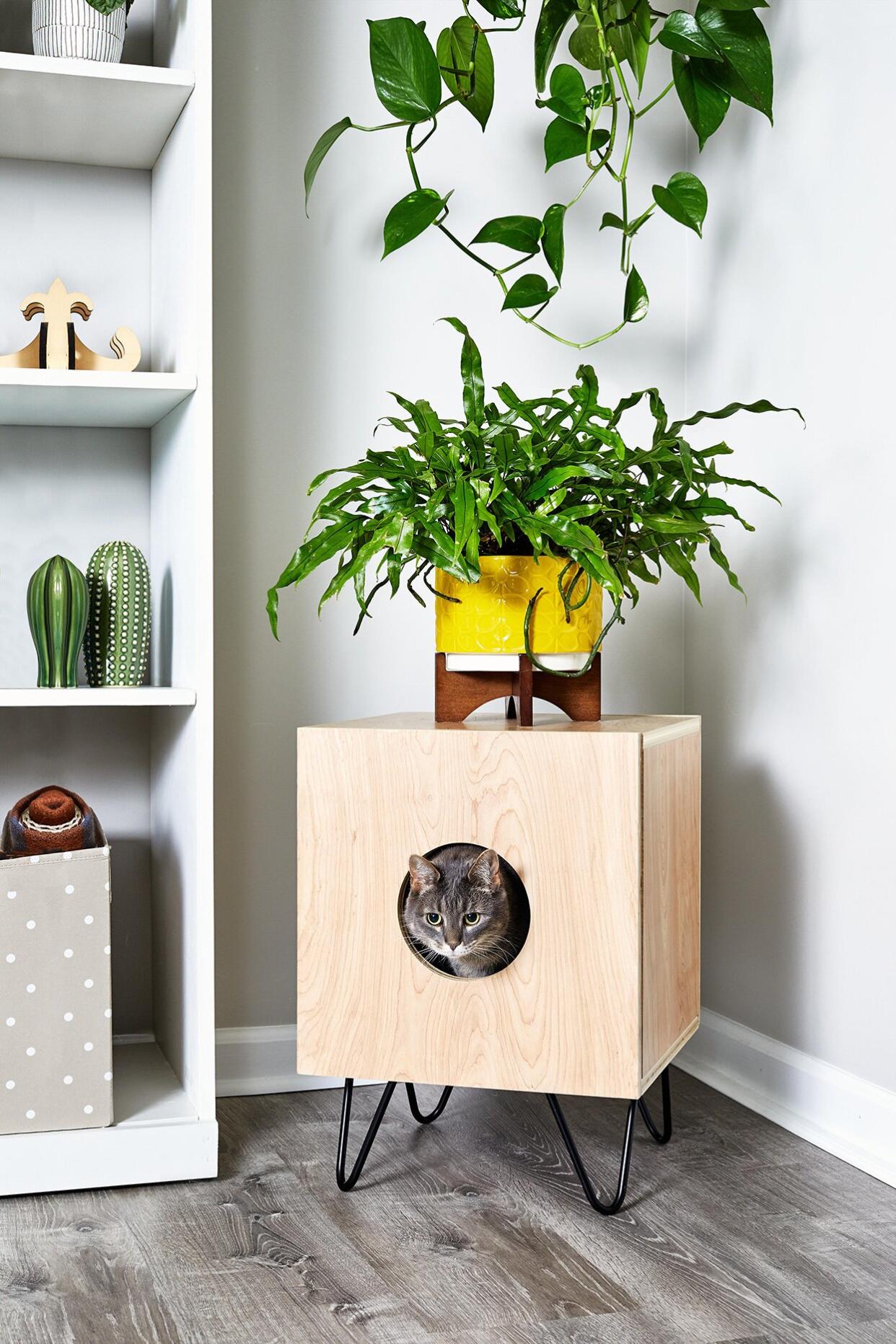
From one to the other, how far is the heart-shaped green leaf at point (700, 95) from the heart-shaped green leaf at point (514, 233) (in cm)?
25

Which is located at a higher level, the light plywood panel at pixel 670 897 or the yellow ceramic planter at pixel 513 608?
the yellow ceramic planter at pixel 513 608

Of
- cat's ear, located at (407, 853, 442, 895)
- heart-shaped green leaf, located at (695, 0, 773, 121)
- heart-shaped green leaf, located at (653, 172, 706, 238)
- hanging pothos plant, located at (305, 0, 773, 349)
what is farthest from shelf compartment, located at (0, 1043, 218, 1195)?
heart-shaped green leaf, located at (695, 0, 773, 121)

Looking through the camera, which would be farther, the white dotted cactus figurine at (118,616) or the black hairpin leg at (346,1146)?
the white dotted cactus figurine at (118,616)

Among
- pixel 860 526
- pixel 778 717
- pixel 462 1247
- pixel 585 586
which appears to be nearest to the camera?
pixel 462 1247

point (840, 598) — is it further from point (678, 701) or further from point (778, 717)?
point (678, 701)

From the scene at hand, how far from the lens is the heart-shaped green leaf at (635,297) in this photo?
1.74 m

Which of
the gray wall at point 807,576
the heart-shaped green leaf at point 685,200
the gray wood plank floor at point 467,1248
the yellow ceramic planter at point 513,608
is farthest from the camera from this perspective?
the heart-shaped green leaf at point 685,200

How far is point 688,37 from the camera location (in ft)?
5.30

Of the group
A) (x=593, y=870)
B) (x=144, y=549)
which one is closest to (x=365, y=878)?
(x=593, y=870)

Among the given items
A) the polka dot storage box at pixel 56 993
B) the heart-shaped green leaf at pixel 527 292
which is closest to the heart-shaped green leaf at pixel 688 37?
the heart-shaped green leaf at pixel 527 292

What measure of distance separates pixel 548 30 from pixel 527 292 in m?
0.35

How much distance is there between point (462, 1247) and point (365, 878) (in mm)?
384

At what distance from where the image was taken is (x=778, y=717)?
5.57ft

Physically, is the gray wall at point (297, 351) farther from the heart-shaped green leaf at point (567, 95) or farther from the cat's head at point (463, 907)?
the cat's head at point (463, 907)
